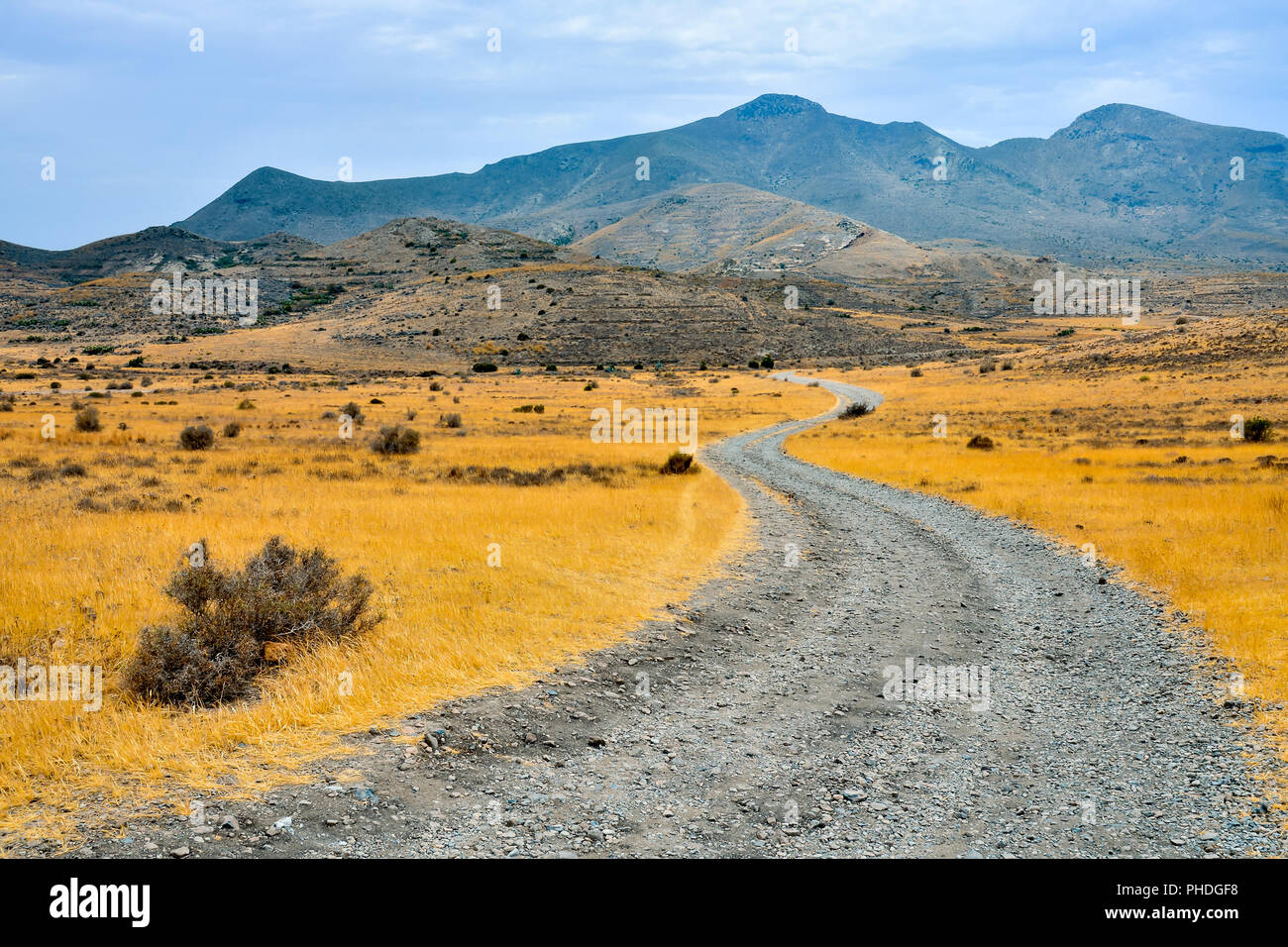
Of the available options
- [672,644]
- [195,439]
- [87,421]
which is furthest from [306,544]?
[87,421]

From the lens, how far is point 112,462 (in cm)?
2519

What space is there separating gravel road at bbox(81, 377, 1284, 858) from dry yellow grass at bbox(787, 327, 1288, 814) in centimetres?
118

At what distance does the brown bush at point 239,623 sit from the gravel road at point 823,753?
83.5 inches

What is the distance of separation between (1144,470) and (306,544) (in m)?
26.0

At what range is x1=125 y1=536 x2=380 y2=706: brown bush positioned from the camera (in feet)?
25.0

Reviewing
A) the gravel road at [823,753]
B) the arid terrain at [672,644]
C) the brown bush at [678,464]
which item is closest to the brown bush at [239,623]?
the arid terrain at [672,644]

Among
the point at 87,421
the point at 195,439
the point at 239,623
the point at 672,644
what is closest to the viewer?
the point at 239,623

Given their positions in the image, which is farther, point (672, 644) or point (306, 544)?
point (306, 544)

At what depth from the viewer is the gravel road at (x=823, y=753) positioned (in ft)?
18.6

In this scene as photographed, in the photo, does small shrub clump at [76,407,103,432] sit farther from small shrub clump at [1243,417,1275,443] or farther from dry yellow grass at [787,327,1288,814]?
small shrub clump at [1243,417,1275,443]

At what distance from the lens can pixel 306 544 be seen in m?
14.4

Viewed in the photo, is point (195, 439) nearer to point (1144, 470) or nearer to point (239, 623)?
point (239, 623)

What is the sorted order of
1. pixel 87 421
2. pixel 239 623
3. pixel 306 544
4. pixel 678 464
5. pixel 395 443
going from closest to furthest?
pixel 239 623, pixel 306 544, pixel 678 464, pixel 395 443, pixel 87 421
